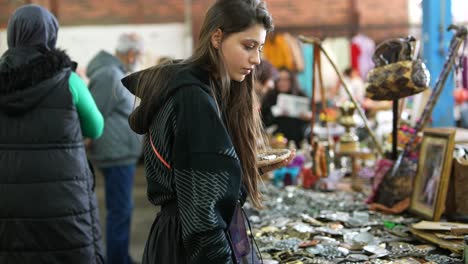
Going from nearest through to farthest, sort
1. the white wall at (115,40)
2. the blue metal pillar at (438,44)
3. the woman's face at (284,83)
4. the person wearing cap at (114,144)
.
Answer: the blue metal pillar at (438,44)
the person wearing cap at (114,144)
the woman's face at (284,83)
the white wall at (115,40)

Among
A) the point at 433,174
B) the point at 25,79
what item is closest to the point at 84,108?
the point at 25,79

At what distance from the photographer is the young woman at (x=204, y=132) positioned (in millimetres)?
1430

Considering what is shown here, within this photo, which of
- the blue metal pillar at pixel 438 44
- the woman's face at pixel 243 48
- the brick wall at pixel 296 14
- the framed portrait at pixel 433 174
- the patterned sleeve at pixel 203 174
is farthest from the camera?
the brick wall at pixel 296 14

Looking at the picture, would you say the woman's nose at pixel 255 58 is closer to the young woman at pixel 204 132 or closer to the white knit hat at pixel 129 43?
the young woman at pixel 204 132

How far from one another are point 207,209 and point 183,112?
0.22 m

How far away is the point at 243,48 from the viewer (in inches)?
60.3

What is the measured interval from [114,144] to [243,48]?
7.96ft

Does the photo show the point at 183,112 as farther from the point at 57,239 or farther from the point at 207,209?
the point at 57,239

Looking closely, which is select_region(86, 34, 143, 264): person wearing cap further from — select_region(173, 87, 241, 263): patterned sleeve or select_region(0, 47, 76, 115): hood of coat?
select_region(173, 87, 241, 263): patterned sleeve

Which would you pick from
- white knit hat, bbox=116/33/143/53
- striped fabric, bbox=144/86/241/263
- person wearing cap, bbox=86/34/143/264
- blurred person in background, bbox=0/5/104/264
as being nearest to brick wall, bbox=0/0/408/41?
white knit hat, bbox=116/33/143/53

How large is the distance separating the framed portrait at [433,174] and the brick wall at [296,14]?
705 centimetres

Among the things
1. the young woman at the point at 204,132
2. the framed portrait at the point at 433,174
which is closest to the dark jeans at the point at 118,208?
the framed portrait at the point at 433,174

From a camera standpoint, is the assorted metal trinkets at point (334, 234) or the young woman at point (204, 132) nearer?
the young woman at point (204, 132)

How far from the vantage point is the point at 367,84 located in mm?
2682
